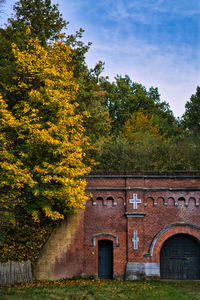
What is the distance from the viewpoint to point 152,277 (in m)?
13.6

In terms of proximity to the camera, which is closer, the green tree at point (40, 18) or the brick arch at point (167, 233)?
the brick arch at point (167, 233)

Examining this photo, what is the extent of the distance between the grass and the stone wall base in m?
0.52

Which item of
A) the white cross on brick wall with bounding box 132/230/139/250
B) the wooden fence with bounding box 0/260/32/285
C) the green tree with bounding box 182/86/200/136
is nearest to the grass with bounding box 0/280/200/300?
the wooden fence with bounding box 0/260/32/285

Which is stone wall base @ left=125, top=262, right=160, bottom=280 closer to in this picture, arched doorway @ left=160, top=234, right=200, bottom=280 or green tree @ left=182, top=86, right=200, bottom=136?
arched doorway @ left=160, top=234, right=200, bottom=280

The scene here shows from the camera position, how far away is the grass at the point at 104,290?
399 inches

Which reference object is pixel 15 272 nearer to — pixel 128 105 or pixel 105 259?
Result: pixel 105 259

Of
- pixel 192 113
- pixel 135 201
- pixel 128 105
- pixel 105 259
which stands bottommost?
pixel 105 259

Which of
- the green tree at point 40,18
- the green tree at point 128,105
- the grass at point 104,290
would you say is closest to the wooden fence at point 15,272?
the grass at point 104,290

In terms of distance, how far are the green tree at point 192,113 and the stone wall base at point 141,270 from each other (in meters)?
23.1

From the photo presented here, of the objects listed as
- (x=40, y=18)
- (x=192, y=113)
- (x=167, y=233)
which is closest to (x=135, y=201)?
(x=167, y=233)

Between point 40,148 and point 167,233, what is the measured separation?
6929 mm

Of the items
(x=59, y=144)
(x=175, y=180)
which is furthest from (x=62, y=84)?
(x=175, y=180)

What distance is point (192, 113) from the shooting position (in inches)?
1403

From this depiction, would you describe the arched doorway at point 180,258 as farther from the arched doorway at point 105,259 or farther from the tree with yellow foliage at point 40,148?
the tree with yellow foliage at point 40,148
